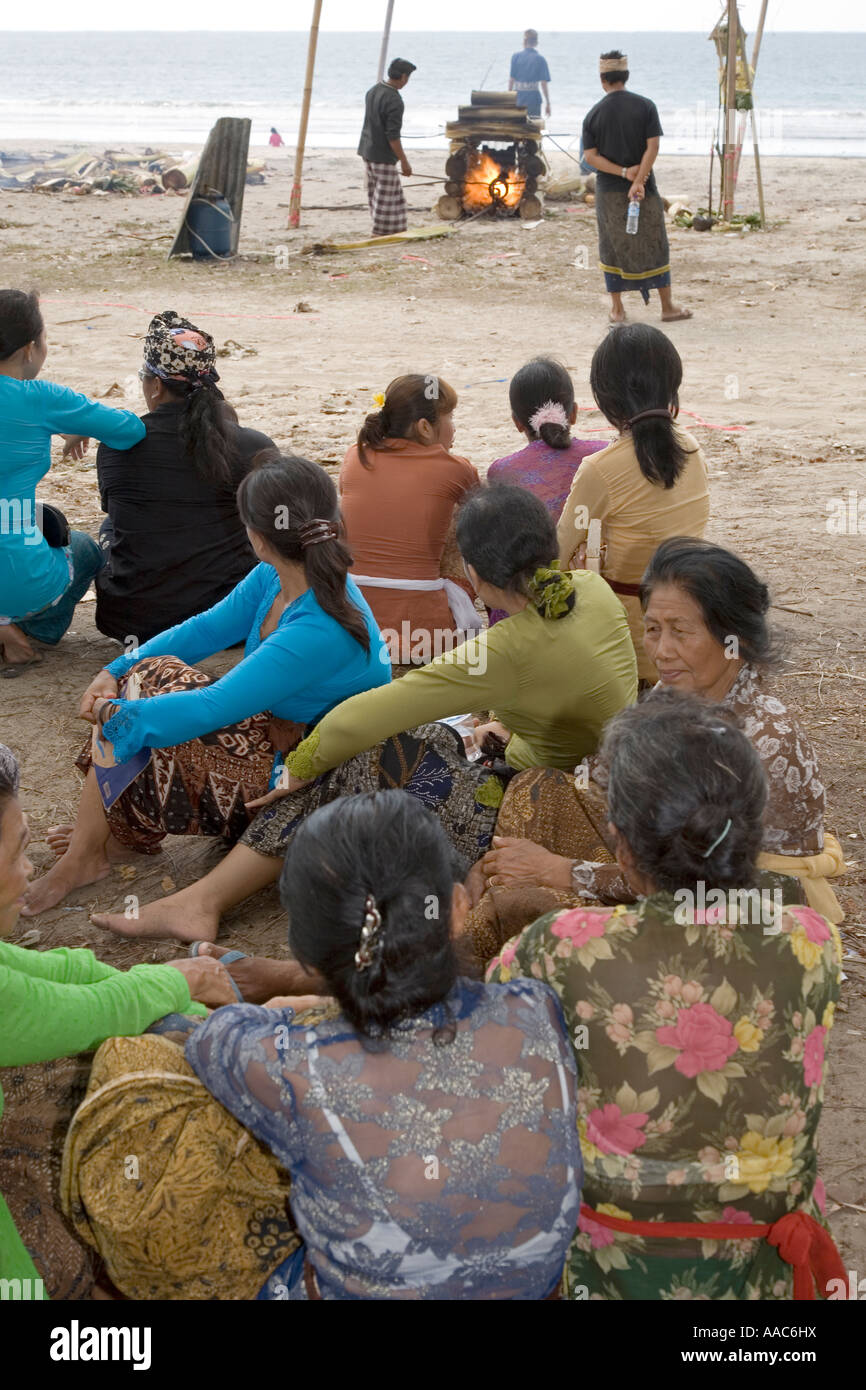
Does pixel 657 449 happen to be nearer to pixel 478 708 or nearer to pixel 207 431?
pixel 478 708

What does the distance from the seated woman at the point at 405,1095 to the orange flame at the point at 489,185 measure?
45.9 feet

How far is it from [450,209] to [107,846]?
12604 millimetres

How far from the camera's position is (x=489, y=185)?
14383mm

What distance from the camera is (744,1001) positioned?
1.71 meters

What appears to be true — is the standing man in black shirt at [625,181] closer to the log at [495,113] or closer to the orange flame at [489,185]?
the orange flame at [489,185]

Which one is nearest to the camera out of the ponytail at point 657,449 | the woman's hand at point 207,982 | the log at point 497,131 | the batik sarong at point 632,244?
the woman's hand at point 207,982

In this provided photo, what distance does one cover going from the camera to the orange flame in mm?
14391

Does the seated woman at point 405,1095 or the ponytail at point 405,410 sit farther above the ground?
the ponytail at point 405,410

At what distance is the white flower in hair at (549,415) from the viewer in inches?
165

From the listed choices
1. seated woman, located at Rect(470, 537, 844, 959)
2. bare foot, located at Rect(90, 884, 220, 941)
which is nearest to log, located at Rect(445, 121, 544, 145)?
seated woman, located at Rect(470, 537, 844, 959)

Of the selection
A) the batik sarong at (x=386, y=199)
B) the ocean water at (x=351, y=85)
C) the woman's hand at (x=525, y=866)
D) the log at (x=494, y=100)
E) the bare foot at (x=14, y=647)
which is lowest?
the bare foot at (x=14, y=647)

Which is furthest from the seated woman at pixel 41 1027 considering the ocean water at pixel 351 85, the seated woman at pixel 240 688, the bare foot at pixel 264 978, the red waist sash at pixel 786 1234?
the ocean water at pixel 351 85

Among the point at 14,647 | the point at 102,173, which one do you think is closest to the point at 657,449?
the point at 14,647
